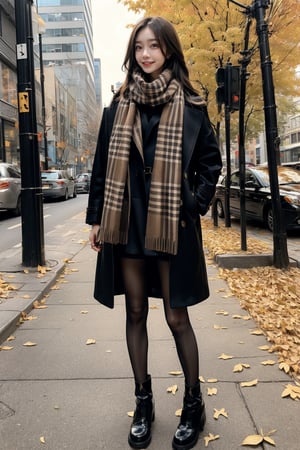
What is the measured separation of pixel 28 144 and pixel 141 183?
437 centimetres

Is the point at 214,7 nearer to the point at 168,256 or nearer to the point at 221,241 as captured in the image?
the point at 221,241

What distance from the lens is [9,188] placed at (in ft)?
43.6

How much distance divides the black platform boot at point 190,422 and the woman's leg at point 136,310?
0.26 metres

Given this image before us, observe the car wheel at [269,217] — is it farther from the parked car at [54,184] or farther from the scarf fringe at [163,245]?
the parked car at [54,184]

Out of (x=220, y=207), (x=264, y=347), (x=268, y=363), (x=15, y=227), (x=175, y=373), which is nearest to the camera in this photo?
(x=175, y=373)

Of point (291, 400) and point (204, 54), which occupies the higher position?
point (204, 54)

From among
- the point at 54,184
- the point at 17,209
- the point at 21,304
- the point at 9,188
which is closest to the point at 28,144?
the point at 21,304

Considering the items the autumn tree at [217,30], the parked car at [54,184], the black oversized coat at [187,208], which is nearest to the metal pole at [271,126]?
the black oversized coat at [187,208]

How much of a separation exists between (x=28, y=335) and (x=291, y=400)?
7.27 feet

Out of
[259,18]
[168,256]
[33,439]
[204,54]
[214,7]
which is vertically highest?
[214,7]

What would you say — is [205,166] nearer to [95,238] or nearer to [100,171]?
[100,171]

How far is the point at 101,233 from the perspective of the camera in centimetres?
230

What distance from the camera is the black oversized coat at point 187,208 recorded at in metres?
2.25

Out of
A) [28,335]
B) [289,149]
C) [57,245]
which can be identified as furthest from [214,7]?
[289,149]
